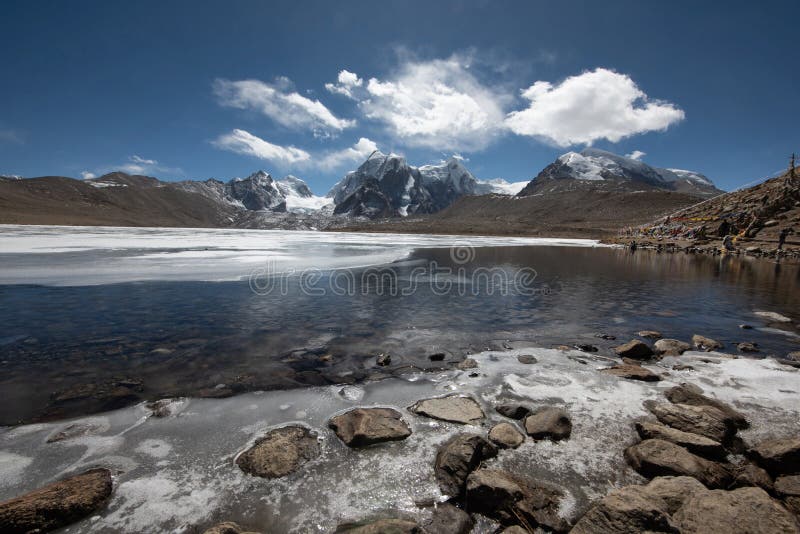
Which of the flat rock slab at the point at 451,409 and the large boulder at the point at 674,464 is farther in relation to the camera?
the flat rock slab at the point at 451,409

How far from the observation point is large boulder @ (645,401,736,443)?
5051 mm

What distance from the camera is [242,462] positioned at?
476 centimetres

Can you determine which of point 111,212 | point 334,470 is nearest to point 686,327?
point 334,470

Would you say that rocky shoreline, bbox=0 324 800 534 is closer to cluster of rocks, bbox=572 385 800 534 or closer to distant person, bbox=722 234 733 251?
cluster of rocks, bbox=572 385 800 534

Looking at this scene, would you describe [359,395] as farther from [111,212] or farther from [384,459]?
[111,212]

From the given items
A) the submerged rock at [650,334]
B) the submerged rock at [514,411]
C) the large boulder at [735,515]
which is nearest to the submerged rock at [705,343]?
the submerged rock at [650,334]

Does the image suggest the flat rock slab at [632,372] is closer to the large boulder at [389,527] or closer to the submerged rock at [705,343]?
the submerged rock at [705,343]

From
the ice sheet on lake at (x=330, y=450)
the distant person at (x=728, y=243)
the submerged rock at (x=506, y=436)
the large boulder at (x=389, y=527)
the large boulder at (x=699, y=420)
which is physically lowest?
the ice sheet on lake at (x=330, y=450)

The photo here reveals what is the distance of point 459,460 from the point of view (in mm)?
4473

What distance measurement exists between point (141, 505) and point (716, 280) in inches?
1105

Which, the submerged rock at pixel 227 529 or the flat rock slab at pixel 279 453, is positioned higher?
the submerged rock at pixel 227 529

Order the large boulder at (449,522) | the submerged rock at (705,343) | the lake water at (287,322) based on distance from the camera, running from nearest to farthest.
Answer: the large boulder at (449,522) → the lake water at (287,322) → the submerged rock at (705,343)

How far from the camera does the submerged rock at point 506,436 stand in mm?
5086

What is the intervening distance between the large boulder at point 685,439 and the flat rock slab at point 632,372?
223 centimetres
